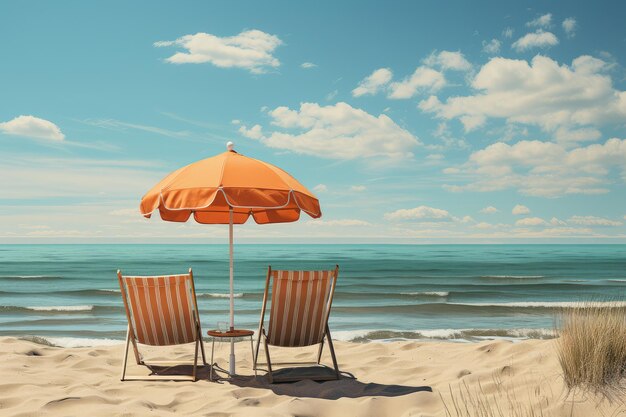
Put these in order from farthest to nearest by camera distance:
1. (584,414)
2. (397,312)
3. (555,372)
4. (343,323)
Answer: (397,312)
(343,323)
(555,372)
(584,414)

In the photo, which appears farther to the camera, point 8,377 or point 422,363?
point 422,363

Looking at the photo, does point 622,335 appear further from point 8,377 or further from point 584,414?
point 8,377

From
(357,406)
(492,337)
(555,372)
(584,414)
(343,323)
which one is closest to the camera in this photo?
(584,414)

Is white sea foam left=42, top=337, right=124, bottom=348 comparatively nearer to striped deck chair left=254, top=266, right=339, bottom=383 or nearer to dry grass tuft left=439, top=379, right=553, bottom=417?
striped deck chair left=254, top=266, right=339, bottom=383

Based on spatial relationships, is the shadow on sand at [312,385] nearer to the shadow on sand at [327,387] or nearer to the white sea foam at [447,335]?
the shadow on sand at [327,387]

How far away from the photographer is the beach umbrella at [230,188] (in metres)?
4.91

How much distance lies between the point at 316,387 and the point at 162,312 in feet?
5.34

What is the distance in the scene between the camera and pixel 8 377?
512 cm

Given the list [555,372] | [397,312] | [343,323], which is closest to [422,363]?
[555,372]

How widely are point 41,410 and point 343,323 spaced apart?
858 cm

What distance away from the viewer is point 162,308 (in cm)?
544

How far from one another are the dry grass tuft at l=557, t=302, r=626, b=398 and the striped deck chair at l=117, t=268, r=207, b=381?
3254 millimetres

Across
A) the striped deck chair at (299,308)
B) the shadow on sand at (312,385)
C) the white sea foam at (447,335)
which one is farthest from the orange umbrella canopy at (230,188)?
the white sea foam at (447,335)

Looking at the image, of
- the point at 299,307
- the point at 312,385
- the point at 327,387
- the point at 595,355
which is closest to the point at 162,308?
the point at 299,307
